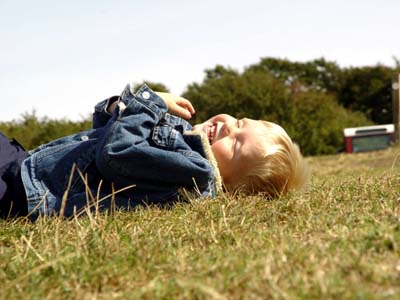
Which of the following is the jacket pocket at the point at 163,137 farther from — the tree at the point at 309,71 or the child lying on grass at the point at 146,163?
the tree at the point at 309,71

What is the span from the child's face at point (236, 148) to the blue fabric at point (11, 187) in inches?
42.7

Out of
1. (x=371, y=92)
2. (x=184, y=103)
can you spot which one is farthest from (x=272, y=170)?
(x=371, y=92)

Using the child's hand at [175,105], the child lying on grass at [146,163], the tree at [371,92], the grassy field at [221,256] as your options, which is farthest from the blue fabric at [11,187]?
the tree at [371,92]

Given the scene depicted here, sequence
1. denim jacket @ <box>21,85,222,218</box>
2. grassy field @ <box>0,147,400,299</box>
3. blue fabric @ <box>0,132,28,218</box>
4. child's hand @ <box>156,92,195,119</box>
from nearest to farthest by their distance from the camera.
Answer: grassy field @ <box>0,147,400,299</box> < denim jacket @ <box>21,85,222,218</box> < blue fabric @ <box>0,132,28,218</box> < child's hand @ <box>156,92,195,119</box>

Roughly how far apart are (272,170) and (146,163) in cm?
78

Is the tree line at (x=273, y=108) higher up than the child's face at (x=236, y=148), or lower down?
lower down

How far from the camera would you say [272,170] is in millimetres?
3170

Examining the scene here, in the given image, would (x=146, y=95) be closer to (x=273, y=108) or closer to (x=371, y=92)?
(x=273, y=108)

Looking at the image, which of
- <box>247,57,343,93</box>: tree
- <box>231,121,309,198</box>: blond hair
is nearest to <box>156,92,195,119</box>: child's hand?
<box>231,121,309,198</box>: blond hair

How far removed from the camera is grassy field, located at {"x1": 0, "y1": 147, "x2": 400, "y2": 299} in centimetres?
138

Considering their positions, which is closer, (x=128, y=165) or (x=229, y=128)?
(x=128, y=165)

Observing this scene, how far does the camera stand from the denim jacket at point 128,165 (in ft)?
9.25

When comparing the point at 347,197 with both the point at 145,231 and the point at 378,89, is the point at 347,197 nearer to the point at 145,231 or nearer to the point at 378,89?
the point at 145,231

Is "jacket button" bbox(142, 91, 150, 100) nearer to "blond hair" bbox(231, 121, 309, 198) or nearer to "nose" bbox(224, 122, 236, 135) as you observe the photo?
"nose" bbox(224, 122, 236, 135)
